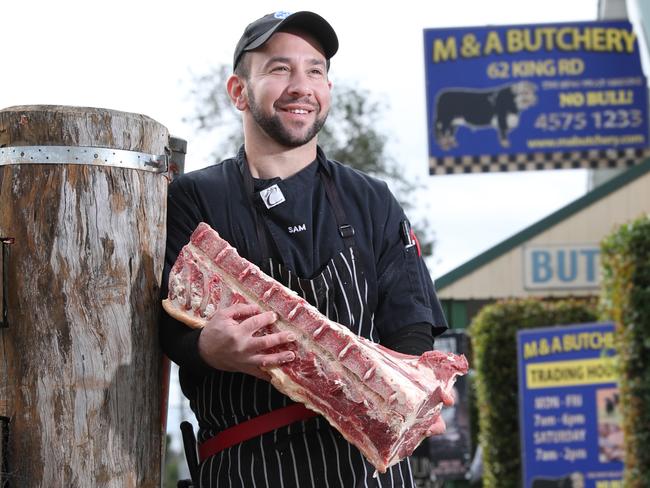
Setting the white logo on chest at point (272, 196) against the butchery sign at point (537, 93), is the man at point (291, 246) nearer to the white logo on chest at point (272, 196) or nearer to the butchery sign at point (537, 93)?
the white logo on chest at point (272, 196)

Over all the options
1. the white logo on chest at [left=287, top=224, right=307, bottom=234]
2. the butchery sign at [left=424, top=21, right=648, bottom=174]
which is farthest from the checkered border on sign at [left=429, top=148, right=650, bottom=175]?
the white logo on chest at [left=287, top=224, right=307, bottom=234]

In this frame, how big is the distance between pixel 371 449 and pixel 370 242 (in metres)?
0.66

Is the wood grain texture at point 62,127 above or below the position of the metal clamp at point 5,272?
above

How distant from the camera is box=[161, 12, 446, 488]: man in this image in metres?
3.37

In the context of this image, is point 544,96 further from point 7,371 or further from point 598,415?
point 7,371

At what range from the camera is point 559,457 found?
1311 centimetres

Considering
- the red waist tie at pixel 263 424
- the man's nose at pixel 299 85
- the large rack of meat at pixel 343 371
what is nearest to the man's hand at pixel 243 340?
the large rack of meat at pixel 343 371

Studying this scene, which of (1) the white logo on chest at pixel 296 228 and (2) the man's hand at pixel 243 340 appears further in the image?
(1) the white logo on chest at pixel 296 228

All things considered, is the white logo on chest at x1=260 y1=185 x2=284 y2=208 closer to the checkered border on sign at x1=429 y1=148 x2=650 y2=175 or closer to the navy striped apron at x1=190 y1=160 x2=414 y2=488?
the navy striped apron at x1=190 y1=160 x2=414 y2=488

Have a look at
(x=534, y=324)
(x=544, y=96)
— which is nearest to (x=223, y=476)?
(x=534, y=324)

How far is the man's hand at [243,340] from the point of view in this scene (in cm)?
310

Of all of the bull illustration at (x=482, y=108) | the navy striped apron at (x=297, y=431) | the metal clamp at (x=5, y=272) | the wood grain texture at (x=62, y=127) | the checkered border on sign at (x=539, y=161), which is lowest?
the navy striped apron at (x=297, y=431)

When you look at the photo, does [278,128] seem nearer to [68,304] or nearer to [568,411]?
[68,304]

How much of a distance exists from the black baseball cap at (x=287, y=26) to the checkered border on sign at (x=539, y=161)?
14376 mm
